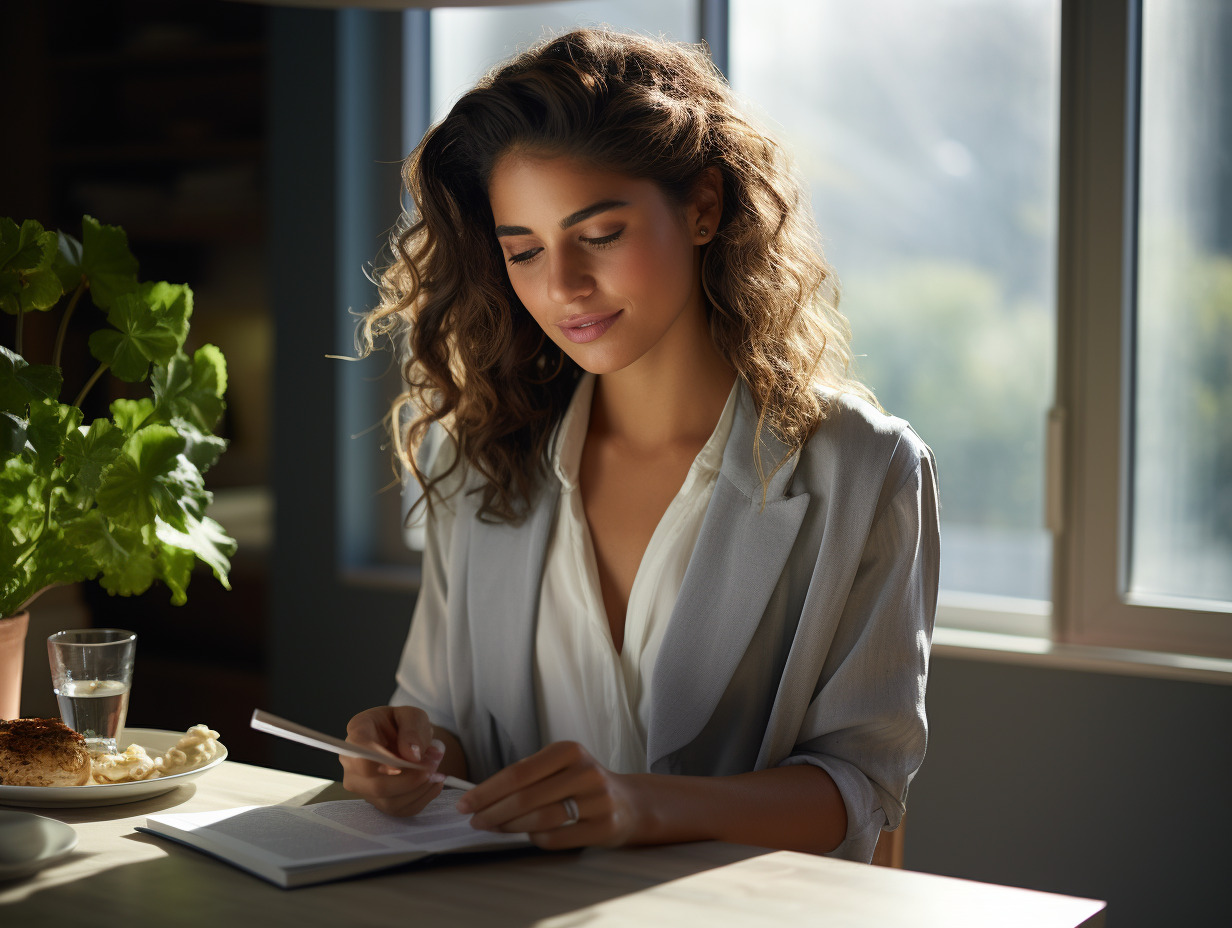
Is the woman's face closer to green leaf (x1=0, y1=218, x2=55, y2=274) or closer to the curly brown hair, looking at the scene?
the curly brown hair

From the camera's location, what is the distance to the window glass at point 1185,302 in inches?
86.4

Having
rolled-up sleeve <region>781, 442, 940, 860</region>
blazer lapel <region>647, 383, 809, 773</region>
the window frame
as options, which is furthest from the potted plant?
the window frame

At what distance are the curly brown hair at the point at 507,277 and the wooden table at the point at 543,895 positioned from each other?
62 cm

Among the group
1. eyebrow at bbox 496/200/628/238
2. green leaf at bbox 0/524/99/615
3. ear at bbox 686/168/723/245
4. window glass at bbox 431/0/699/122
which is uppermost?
window glass at bbox 431/0/699/122

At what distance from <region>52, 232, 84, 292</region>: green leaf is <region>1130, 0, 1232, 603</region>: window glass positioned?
1.88 m

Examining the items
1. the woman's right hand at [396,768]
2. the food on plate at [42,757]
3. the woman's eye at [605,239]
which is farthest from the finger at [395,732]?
the woman's eye at [605,239]

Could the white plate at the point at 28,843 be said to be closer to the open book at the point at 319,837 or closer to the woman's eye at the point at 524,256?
the open book at the point at 319,837

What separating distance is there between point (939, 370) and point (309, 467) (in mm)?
1682

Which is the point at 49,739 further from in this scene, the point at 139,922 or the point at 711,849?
the point at 711,849

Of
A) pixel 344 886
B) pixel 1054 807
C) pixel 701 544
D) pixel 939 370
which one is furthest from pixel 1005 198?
pixel 344 886

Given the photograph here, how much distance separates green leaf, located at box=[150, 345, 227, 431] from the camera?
4.13 ft

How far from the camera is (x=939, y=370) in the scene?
254 centimetres

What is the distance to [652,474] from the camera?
162 centimetres

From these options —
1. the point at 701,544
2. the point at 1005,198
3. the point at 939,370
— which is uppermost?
the point at 1005,198
